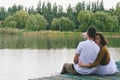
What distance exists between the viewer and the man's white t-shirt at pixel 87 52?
6.42 metres

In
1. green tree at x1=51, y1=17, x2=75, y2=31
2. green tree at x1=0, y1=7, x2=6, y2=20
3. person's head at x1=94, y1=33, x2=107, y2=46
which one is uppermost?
person's head at x1=94, y1=33, x2=107, y2=46

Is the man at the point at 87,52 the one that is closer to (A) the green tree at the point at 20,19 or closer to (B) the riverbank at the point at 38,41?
(B) the riverbank at the point at 38,41

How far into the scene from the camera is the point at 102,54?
6.47m

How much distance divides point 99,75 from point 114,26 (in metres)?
62.2

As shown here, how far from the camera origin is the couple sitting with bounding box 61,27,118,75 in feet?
21.1

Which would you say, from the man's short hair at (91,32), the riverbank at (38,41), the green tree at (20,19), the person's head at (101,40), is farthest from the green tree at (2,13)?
the man's short hair at (91,32)

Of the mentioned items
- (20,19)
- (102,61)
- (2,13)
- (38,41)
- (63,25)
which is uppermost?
(102,61)

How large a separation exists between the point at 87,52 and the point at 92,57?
135 millimetres

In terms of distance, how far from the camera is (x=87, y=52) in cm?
644

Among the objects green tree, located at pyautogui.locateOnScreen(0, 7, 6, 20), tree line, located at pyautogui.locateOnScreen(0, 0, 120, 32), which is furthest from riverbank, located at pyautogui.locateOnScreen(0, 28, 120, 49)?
green tree, located at pyautogui.locateOnScreen(0, 7, 6, 20)

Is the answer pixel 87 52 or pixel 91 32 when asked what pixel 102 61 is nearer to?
pixel 87 52

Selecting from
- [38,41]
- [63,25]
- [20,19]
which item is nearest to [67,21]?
[63,25]

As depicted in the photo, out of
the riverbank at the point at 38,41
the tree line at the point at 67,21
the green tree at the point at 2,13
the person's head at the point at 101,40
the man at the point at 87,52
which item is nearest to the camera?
the man at the point at 87,52

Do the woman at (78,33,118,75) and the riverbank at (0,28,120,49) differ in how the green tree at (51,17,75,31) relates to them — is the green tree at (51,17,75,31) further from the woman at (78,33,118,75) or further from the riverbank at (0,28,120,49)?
the woman at (78,33,118,75)
